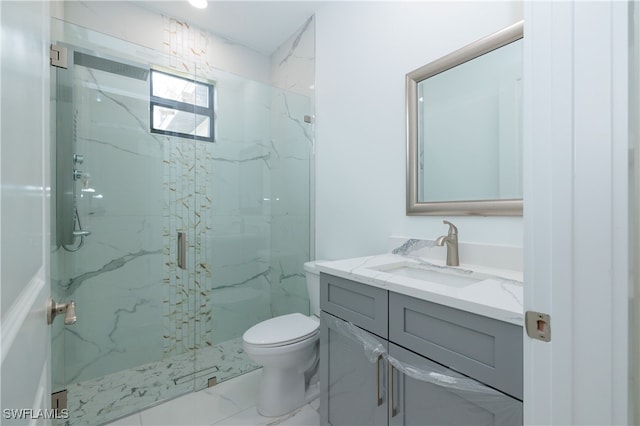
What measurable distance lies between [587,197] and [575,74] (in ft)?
0.61

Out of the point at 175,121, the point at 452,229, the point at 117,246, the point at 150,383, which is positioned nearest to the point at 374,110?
the point at 452,229

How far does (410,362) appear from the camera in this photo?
962 millimetres

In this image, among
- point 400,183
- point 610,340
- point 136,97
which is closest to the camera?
point 610,340

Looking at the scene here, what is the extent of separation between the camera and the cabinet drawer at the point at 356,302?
1061 mm

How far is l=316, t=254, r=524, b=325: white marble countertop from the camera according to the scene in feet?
2.51

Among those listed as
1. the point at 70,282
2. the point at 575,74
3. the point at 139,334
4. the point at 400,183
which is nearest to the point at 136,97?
the point at 70,282

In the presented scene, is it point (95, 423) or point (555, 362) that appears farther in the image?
point (95, 423)

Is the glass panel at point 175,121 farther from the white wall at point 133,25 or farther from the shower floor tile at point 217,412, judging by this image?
the shower floor tile at point 217,412

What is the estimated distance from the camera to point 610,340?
412mm

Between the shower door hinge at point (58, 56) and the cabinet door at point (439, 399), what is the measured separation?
2.08 metres

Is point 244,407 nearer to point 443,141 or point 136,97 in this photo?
point 443,141

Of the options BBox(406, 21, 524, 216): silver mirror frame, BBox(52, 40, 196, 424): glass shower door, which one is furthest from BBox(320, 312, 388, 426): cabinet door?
BBox(52, 40, 196, 424): glass shower door

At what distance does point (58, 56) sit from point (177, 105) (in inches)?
24.7

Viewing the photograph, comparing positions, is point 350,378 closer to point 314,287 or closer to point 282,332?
point 282,332
